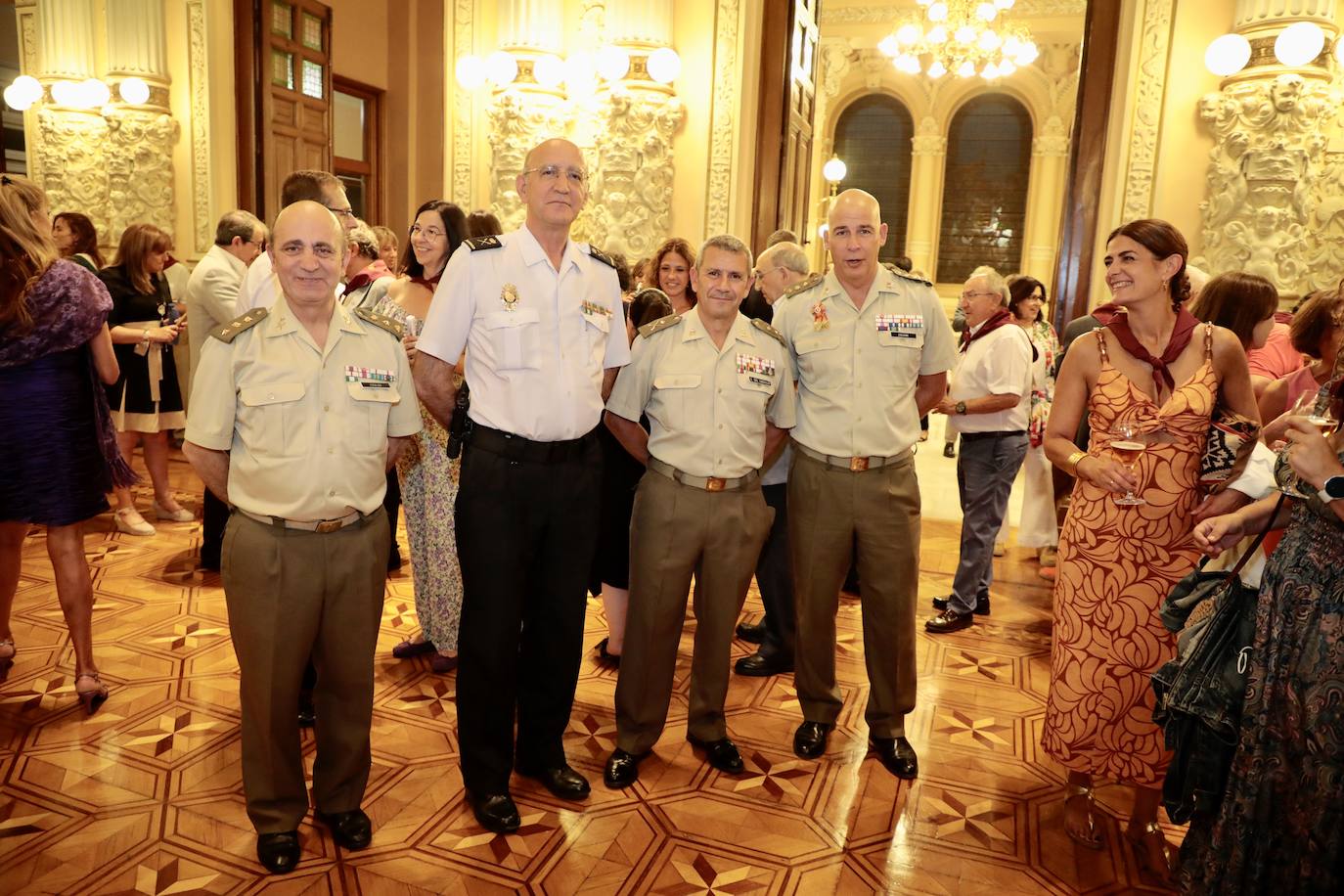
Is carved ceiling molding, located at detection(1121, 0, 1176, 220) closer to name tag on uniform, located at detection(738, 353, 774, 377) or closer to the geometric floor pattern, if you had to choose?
the geometric floor pattern

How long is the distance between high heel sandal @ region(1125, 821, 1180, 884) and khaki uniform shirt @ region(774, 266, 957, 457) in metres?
1.23

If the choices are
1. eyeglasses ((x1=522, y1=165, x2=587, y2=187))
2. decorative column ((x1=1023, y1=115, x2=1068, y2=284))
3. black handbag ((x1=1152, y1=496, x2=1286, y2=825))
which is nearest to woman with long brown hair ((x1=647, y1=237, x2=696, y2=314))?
eyeglasses ((x1=522, y1=165, x2=587, y2=187))

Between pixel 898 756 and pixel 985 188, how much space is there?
12994 millimetres

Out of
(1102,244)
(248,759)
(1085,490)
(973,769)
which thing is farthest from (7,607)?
(1102,244)

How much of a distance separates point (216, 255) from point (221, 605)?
1.57 m

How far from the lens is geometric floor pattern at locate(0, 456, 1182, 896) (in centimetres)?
230

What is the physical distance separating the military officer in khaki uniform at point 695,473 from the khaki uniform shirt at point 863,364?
9cm

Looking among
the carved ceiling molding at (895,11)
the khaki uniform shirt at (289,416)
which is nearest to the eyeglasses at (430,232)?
the khaki uniform shirt at (289,416)

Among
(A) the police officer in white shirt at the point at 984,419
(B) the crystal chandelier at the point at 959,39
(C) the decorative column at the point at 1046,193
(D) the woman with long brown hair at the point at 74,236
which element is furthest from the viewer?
(C) the decorative column at the point at 1046,193

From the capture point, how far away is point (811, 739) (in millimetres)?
2965

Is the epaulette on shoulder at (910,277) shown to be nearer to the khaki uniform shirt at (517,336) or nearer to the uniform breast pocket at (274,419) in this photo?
the khaki uniform shirt at (517,336)

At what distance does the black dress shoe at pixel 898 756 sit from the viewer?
285 cm

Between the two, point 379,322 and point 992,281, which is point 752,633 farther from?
point 379,322

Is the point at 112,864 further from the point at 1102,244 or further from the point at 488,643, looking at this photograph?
the point at 1102,244
